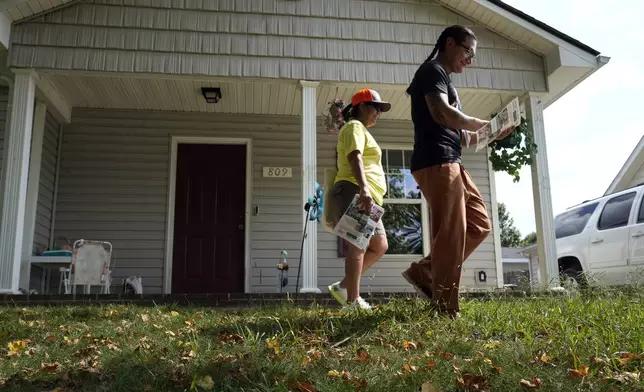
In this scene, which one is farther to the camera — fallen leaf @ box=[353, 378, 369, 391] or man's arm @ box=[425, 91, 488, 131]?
man's arm @ box=[425, 91, 488, 131]

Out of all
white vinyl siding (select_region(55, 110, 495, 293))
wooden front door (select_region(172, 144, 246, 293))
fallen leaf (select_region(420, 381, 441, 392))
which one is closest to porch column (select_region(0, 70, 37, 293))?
white vinyl siding (select_region(55, 110, 495, 293))

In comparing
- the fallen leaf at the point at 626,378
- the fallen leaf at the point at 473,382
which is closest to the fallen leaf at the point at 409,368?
the fallen leaf at the point at 473,382

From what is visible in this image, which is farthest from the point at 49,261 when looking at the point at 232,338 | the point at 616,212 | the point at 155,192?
the point at 616,212

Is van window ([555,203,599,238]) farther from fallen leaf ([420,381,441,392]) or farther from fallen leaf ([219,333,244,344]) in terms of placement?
fallen leaf ([420,381,441,392])

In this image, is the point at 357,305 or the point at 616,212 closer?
the point at 357,305

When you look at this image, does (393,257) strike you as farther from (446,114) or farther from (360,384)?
(360,384)

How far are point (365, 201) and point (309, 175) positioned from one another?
2963 millimetres

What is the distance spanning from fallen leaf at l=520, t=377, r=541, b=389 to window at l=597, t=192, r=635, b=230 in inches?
225

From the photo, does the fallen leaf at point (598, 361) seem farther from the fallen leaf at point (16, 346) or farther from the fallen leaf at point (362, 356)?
the fallen leaf at point (16, 346)

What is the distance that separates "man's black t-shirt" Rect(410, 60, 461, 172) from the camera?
321cm

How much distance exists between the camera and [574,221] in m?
7.98

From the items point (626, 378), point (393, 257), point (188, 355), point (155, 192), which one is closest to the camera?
point (626, 378)

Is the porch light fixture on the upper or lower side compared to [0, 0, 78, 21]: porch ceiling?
lower

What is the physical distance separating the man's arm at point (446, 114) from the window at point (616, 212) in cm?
483
